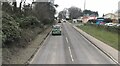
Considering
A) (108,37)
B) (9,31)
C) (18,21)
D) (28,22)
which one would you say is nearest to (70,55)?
(9,31)

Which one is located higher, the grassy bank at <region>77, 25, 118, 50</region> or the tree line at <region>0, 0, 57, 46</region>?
the tree line at <region>0, 0, 57, 46</region>

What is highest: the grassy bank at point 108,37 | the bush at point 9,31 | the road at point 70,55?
the bush at point 9,31

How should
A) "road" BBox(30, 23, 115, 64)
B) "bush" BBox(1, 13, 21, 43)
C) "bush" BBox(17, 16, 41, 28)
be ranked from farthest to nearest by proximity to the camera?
1. "bush" BBox(17, 16, 41, 28)
2. "bush" BBox(1, 13, 21, 43)
3. "road" BBox(30, 23, 115, 64)

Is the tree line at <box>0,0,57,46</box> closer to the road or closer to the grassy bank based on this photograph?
the road

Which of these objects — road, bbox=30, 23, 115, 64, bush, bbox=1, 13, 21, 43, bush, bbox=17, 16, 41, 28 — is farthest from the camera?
bush, bbox=17, 16, 41, 28

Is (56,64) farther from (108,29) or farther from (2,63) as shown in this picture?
(108,29)

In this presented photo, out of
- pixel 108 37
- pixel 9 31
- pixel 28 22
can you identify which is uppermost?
pixel 28 22

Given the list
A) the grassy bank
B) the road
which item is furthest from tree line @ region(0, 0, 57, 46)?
the grassy bank

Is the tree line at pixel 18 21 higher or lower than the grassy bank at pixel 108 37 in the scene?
higher

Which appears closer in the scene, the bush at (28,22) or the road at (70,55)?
the road at (70,55)

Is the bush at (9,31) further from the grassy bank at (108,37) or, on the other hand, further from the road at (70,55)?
the grassy bank at (108,37)

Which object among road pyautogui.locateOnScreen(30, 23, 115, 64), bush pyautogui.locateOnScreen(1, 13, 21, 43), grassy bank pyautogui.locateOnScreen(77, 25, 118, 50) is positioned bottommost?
road pyautogui.locateOnScreen(30, 23, 115, 64)

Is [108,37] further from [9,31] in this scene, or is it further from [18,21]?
[9,31]

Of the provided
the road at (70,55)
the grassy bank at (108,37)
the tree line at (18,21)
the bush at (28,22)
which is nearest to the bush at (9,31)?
the tree line at (18,21)
